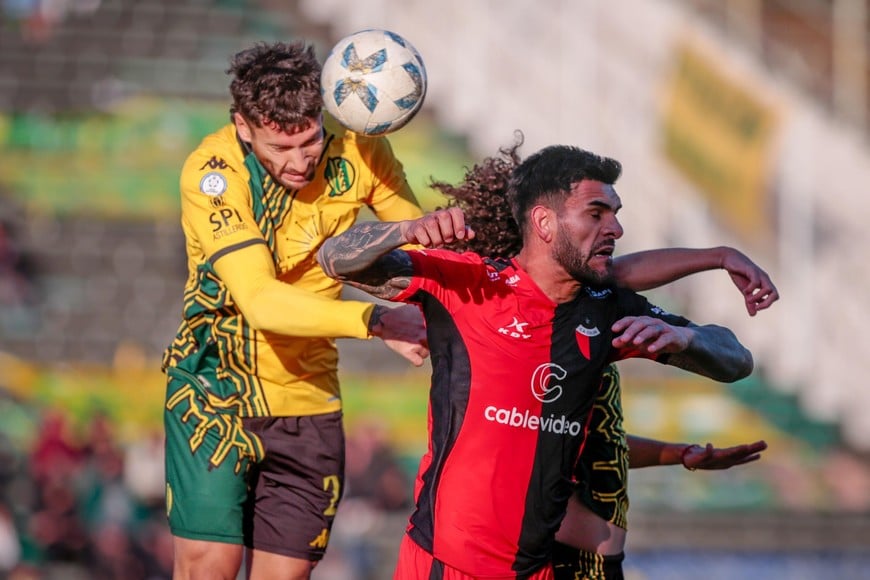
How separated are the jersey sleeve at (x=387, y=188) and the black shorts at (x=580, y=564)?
1456mm

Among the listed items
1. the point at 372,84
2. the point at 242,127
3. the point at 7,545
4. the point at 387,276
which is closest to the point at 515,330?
the point at 387,276

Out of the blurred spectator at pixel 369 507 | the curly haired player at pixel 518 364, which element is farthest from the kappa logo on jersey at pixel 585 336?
the blurred spectator at pixel 369 507

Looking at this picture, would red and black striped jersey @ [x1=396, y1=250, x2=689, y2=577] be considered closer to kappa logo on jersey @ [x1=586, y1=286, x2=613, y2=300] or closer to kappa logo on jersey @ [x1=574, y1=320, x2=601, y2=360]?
kappa logo on jersey @ [x1=574, y1=320, x2=601, y2=360]

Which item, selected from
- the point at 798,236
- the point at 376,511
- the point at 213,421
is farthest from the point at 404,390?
the point at 213,421

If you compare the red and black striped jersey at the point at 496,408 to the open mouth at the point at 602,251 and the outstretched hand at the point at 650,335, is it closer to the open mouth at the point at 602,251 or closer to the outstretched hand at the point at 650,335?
the open mouth at the point at 602,251

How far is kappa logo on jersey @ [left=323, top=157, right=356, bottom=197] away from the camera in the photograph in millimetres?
5375

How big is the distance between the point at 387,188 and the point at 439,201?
9023 mm

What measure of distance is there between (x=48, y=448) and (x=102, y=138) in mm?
4622

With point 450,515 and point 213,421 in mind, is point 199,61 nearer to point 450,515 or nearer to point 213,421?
point 213,421

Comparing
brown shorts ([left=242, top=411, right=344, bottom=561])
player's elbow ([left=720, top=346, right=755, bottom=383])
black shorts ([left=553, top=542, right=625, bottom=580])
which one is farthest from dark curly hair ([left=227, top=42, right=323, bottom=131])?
black shorts ([left=553, top=542, right=625, bottom=580])

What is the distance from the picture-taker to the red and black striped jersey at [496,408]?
4516mm

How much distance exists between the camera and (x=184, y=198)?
17.0 feet

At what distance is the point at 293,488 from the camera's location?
557cm

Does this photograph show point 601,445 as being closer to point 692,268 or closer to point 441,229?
point 692,268
